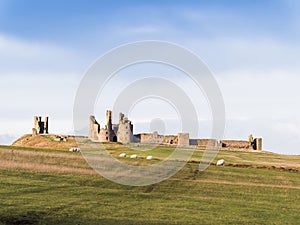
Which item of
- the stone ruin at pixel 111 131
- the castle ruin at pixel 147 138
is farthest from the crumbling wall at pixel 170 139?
the stone ruin at pixel 111 131

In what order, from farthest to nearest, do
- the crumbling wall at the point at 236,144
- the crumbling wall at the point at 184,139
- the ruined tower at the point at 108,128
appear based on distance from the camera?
the crumbling wall at the point at 236,144 < the ruined tower at the point at 108,128 < the crumbling wall at the point at 184,139

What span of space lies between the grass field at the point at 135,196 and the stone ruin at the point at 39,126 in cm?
8661

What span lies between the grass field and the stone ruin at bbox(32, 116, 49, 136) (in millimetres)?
86607

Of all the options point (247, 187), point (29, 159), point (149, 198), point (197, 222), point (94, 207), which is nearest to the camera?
point (197, 222)

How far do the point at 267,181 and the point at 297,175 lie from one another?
924 cm

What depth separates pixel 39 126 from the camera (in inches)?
5723

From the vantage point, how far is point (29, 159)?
2197 inches

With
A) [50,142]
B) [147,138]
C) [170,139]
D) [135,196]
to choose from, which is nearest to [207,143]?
[170,139]

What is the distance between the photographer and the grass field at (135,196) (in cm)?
2959

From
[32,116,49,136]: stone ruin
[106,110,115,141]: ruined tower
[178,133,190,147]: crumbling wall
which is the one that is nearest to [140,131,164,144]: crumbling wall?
[178,133,190,147]: crumbling wall

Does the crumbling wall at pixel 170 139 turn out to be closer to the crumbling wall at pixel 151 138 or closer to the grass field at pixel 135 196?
the crumbling wall at pixel 151 138

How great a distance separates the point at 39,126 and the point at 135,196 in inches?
4417

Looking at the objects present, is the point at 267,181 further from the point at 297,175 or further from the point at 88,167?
the point at 88,167

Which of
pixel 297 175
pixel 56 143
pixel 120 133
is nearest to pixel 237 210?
pixel 297 175
